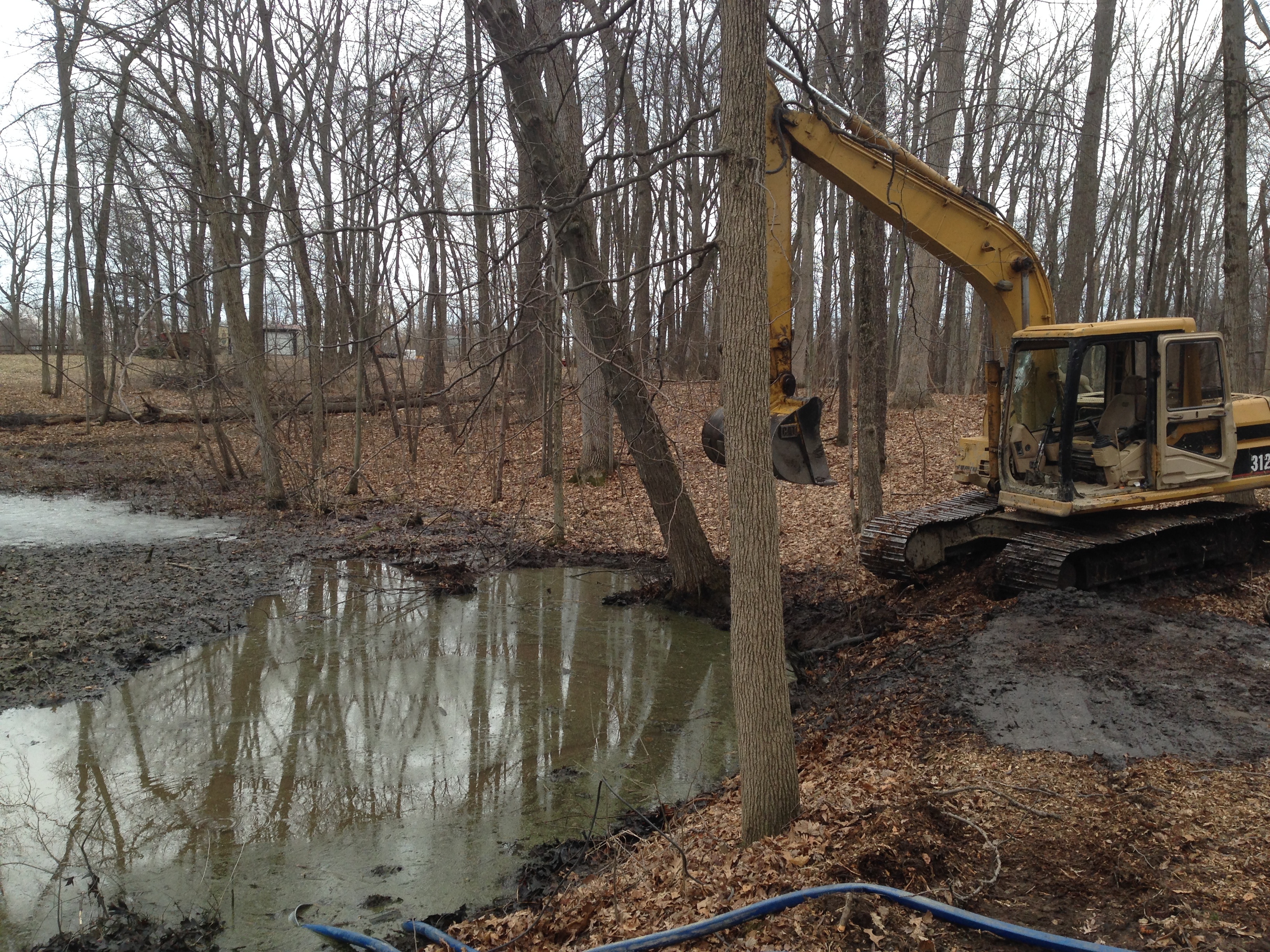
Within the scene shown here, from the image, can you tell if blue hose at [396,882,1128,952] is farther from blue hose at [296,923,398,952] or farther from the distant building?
A: the distant building

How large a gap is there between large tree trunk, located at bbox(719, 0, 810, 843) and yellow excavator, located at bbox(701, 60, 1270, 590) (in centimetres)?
306

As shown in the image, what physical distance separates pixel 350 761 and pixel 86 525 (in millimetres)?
10270

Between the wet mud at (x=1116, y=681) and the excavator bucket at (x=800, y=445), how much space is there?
1937mm

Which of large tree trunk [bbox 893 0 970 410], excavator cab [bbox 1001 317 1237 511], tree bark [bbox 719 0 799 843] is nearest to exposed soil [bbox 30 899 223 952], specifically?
tree bark [bbox 719 0 799 843]

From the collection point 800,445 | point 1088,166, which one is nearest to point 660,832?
point 800,445

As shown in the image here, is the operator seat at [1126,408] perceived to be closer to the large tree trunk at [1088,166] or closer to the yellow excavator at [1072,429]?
the yellow excavator at [1072,429]

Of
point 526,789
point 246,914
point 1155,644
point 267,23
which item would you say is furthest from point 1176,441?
point 267,23

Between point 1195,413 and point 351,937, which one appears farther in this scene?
point 1195,413

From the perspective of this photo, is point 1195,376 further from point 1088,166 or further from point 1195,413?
point 1088,166

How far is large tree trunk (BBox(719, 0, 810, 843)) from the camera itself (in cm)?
405

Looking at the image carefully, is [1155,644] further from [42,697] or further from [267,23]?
[267,23]

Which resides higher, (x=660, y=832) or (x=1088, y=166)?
(x=1088, y=166)

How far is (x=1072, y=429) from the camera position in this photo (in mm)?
7762

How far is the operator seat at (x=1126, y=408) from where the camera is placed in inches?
312
